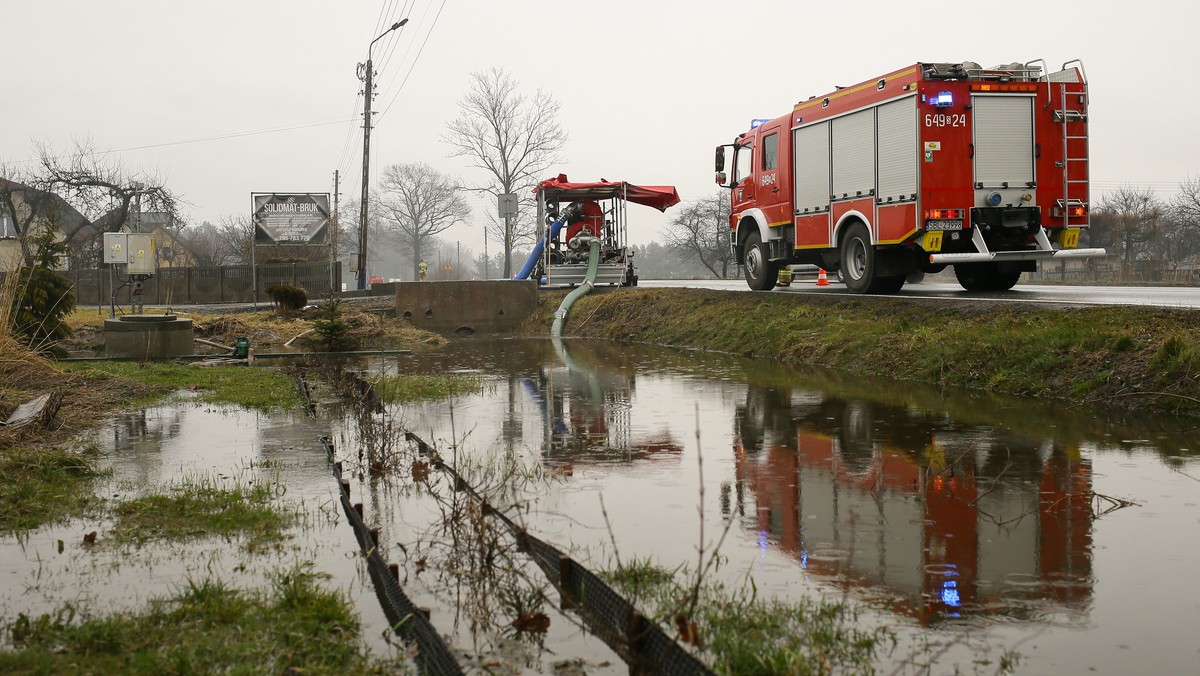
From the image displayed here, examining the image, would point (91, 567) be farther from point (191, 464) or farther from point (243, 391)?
point (243, 391)

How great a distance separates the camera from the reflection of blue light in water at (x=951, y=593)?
4695mm

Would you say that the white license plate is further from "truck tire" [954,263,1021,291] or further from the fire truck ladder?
"truck tire" [954,263,1021,291]

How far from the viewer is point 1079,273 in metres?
45.1

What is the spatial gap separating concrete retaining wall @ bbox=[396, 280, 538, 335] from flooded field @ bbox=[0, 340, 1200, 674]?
15.8m

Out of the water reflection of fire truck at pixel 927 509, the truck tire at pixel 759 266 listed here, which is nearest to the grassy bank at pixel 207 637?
the water reflection of fire truck at pixel 927 509

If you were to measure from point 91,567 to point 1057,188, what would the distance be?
49.1ft

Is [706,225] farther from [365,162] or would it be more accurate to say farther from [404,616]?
[404,616]

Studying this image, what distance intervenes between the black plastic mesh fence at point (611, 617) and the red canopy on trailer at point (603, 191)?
73.7 feet

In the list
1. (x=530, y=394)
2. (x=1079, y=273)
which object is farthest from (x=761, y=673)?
(x=1079, y=273)

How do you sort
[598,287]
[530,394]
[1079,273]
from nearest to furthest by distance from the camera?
[530,394]
[598,287]
[1079,273]

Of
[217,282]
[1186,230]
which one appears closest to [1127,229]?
[1186,230]

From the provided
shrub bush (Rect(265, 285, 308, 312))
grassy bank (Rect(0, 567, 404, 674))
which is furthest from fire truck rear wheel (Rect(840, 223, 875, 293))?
grassy bank (Rect(0, 567, 404, 674))

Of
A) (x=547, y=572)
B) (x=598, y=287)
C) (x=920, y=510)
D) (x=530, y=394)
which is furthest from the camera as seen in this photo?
(x=598, y=287)

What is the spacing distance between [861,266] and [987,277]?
8.65 feet
